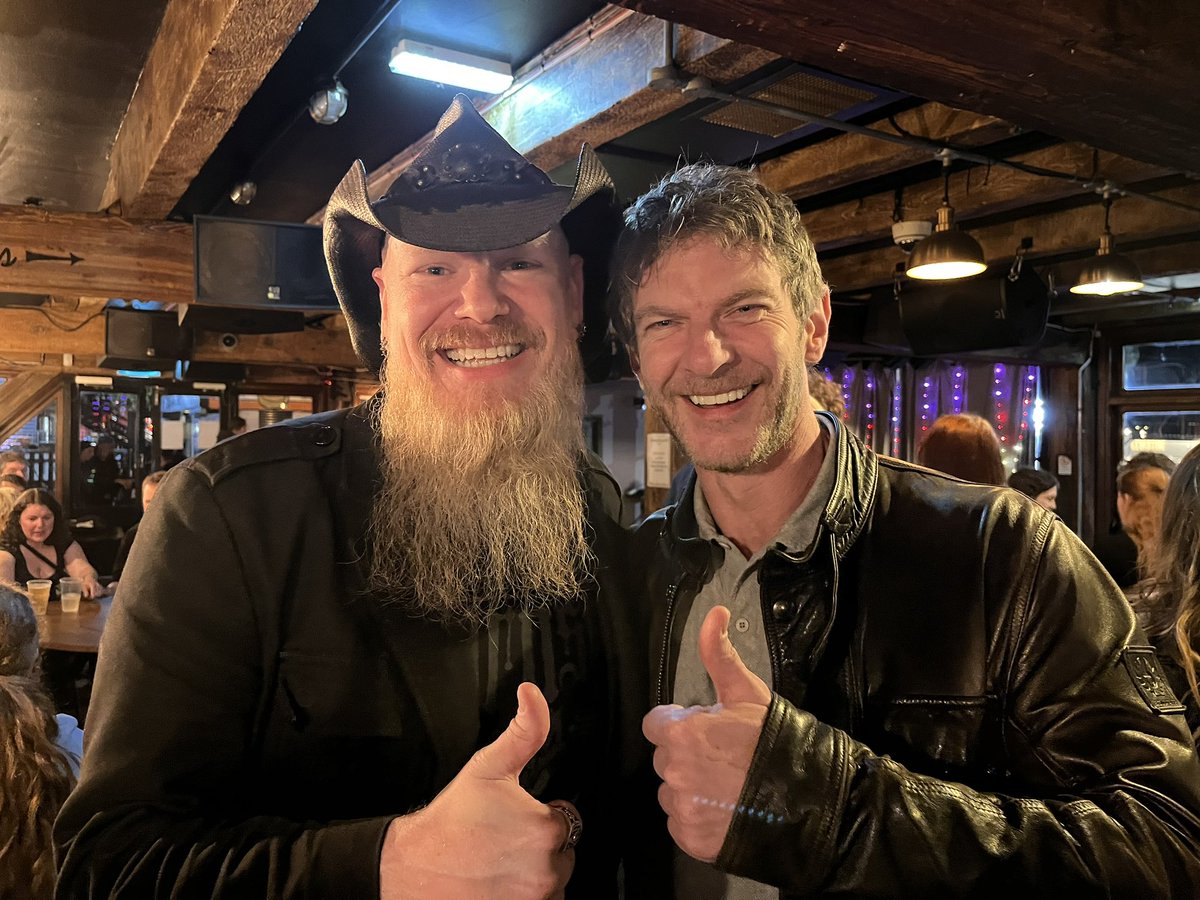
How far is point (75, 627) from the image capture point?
425 centimetres

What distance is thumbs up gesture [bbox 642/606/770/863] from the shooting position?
1023 millimetres

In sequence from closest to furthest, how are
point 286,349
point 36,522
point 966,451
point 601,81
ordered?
1. point 601,81
2. point 966,451
3. point 36,522
4. point 286,349

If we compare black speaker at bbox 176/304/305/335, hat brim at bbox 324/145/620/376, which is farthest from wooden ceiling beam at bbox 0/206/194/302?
hat brim at bbox 324/145/620/376

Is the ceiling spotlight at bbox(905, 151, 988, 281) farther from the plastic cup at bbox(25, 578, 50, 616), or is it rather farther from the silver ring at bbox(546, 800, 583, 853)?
the plastic cup at bbox(25, 578, 50, 616)

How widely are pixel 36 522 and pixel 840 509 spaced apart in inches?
202

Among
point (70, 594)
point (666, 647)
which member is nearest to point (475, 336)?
point (666, 647)

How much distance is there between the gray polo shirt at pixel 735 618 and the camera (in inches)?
50.4

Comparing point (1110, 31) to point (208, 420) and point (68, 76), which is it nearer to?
point (68, 76)

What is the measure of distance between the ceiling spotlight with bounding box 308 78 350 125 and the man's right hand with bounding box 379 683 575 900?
274 centimetres

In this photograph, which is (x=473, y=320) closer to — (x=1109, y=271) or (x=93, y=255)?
(x=93, y=255)

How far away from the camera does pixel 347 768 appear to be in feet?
3.96

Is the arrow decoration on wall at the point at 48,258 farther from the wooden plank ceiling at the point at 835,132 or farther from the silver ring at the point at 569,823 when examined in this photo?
the silver ring at the point at 569,823

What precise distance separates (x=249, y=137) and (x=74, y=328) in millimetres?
4997

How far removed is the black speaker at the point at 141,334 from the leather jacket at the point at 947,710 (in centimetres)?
684
